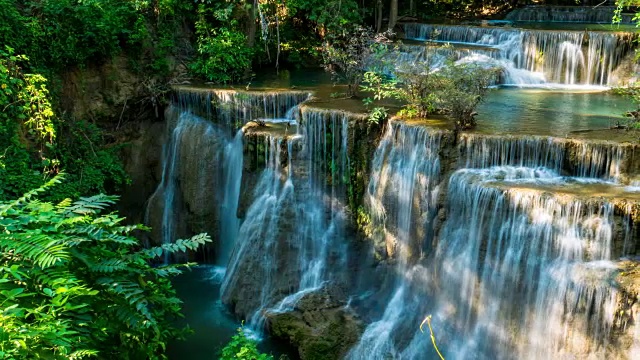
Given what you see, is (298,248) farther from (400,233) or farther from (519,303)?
(519,303)

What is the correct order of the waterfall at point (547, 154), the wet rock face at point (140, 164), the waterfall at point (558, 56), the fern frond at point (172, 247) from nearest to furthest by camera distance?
1. the fern frond at point (172, 247)
2. the waterfall at point (547, 154)
3. the wet rock face at point (140, 164)
4. the waterfall at point (558, 56)

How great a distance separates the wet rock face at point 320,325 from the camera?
8797 mm

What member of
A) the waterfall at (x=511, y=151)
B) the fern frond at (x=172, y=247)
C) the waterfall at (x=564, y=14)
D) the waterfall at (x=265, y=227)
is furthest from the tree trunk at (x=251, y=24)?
the fern frond at (x=172, y=247)

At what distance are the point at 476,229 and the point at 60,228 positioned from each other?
5.50m

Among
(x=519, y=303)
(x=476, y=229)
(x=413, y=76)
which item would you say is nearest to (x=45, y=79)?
(x=413, y=76)

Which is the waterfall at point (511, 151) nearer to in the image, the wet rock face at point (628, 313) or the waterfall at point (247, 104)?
→ the wet rock face at point (628, 313)

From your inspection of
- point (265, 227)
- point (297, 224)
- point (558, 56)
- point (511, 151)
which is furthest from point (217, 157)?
point (558, 56)

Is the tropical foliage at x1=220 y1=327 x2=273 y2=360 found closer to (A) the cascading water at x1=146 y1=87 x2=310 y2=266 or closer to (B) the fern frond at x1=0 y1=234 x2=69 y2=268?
(B) the fern frond at x1=0 y1=234 x2=69 y2=268

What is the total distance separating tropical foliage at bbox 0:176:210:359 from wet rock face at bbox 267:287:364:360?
4337 mm

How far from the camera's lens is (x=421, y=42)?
16828 mm

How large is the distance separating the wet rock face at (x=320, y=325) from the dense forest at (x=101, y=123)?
5.78ft

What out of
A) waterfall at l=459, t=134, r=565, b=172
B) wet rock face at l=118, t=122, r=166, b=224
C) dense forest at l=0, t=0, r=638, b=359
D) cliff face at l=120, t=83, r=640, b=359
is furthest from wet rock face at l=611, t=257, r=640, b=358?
wet rock face at l=118, t=122, r=166, b=224

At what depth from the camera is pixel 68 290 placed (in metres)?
3.46

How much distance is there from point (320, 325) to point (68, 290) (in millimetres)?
6009
